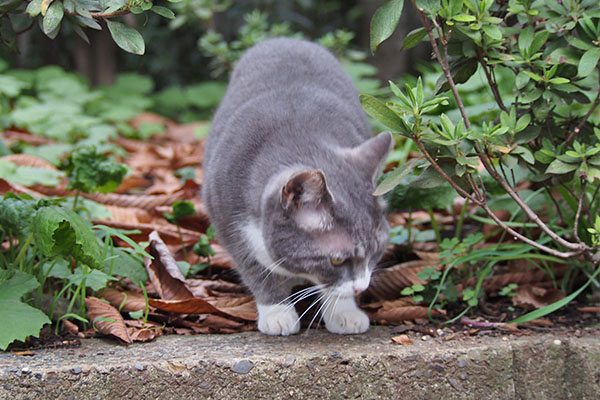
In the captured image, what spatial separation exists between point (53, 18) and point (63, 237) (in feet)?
2.02

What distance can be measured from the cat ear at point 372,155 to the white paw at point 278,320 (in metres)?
0.53

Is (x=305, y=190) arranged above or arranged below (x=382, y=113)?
below

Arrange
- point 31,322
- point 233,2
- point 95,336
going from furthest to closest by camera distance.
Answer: point 233,2
point 95,336
point 31,322

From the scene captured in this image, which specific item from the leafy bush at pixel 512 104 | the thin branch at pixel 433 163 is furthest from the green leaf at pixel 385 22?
the thin branch at pixel 433 163

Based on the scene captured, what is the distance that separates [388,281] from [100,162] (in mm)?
1181

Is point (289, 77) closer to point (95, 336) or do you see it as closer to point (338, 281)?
point (338, 281)

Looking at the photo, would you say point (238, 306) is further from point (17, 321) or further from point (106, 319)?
point (17, 321)

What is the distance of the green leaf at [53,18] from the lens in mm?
1799

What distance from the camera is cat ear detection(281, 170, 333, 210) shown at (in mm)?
2008

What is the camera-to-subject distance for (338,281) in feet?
7.15

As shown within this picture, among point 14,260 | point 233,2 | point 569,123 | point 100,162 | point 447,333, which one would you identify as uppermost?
point 233,2

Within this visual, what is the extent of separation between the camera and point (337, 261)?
7.05 ft

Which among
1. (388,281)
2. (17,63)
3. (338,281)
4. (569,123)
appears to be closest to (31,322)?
(338,281)

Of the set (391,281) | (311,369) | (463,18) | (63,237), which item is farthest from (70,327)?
(463,18)
